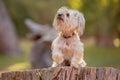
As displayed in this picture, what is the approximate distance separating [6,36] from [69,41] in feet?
61.4

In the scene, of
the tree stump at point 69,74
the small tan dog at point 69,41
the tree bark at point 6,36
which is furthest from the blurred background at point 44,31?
the tree stump at point 69,74

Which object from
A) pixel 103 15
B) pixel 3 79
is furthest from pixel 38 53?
pixel 3 79

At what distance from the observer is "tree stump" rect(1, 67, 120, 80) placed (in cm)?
666

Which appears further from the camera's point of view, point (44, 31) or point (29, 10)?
point (29, 10)

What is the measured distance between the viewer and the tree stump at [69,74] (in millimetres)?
6656

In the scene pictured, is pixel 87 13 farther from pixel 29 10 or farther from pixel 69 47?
pixel 69 47

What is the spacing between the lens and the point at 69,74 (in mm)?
6699

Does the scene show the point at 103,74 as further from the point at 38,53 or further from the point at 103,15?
the point at 103,15

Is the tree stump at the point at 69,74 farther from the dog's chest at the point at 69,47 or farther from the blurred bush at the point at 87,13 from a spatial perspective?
the blurred bush at the point at 87,13

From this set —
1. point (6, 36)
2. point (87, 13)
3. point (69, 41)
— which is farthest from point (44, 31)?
point (69, 41)

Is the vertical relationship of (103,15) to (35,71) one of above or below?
above

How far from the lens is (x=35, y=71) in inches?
265

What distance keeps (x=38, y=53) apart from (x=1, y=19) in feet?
24.6

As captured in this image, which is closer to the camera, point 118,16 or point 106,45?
point 118,16
